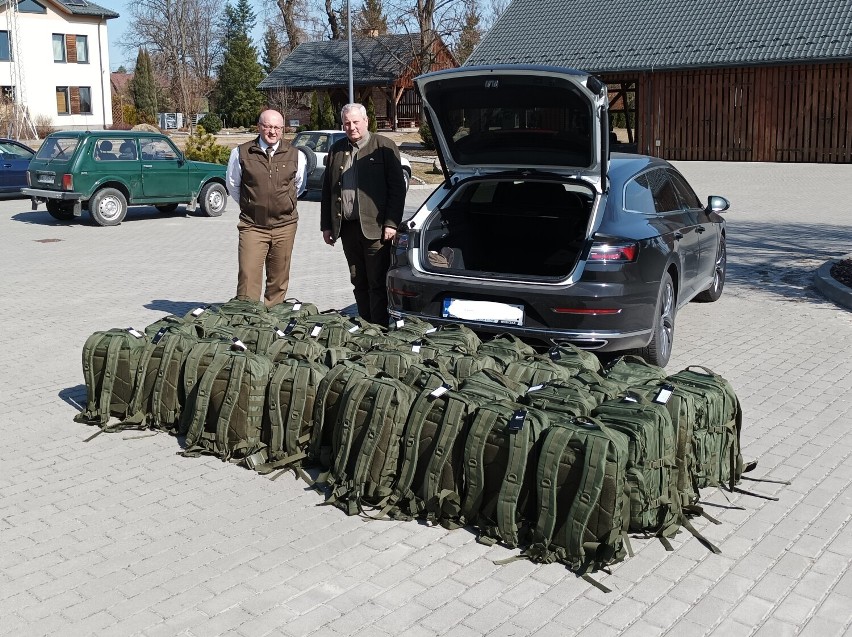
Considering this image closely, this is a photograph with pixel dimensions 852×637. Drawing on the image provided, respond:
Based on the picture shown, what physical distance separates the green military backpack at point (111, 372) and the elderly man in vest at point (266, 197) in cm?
175

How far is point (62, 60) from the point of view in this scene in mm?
57562

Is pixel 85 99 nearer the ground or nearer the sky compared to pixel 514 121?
nearer the sky

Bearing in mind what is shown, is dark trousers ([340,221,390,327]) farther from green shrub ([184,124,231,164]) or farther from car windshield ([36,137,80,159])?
green shrub ([184,124,231,164])

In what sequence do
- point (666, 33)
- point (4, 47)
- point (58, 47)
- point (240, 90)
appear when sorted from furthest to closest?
point (240, 90)
point (58, 47)
point (4, 47)
point (666, 33)

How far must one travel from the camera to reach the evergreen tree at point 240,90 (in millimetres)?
63219

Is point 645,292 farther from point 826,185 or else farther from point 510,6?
point 510,6

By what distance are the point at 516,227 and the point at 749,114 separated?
2623 cm

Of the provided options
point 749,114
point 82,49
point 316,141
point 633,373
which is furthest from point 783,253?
point 82,49

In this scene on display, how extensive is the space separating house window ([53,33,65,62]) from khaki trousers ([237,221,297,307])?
5495 centimetres

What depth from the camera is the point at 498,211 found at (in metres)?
7.92

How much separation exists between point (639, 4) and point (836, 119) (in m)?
9.63

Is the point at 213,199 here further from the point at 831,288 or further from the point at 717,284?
the point at 831,288

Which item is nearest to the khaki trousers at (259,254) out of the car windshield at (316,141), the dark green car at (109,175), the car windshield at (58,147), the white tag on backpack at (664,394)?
the white tag on backpack at (664,394)

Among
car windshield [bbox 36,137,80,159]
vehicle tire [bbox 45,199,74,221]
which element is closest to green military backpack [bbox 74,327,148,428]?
car windshield [bbox 36,137,80,159]
